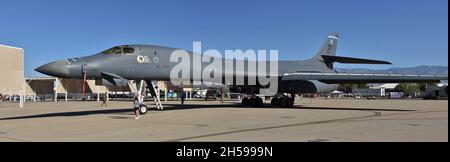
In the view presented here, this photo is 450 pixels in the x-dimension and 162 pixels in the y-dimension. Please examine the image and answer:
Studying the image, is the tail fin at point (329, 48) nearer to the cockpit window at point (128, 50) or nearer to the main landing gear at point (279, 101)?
the main landing gear at point (279, 101)

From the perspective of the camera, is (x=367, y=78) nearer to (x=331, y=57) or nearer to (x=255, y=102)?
(x=331, y=57)

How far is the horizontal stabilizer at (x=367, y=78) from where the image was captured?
2376cm

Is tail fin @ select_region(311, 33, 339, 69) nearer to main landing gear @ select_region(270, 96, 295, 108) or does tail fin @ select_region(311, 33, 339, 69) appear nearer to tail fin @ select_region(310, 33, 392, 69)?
tail fin @ select_region(310, 33, 392, 69)

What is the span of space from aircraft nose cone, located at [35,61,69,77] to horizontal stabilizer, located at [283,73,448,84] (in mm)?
13154

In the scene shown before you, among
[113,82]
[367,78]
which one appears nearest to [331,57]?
[367,78]

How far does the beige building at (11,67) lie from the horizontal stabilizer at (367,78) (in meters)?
45.0

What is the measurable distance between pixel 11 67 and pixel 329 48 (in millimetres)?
45141

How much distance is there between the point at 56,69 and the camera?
1700 cm

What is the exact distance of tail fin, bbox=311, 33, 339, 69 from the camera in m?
32.2

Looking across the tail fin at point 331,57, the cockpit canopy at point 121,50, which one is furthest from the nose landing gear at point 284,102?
the cockpit canopy at point 121,50

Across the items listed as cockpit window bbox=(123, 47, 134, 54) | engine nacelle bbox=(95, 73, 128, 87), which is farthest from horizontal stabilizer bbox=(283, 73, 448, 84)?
engine nacelle bbox=(95, 73, 128, 87)

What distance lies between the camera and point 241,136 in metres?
10.2
